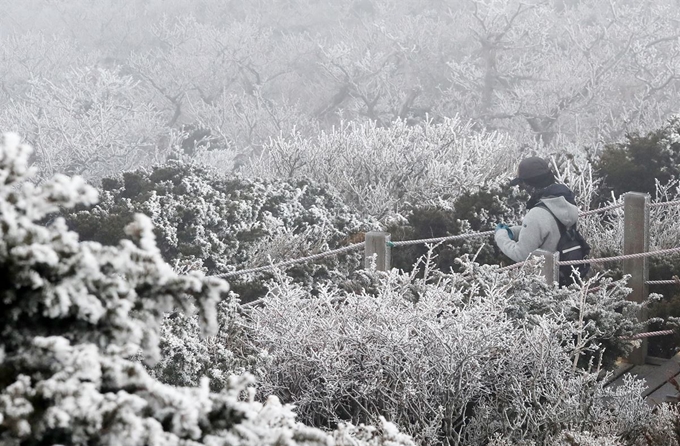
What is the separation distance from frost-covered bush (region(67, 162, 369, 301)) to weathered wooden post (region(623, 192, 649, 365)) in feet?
8.37

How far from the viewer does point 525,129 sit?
83.3 feet

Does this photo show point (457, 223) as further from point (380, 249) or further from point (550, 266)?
point (550, 266)

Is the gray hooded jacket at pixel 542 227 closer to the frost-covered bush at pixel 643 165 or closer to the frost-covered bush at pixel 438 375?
the frost-covered bush at pixel 438 375

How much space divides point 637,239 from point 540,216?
28.0 inches

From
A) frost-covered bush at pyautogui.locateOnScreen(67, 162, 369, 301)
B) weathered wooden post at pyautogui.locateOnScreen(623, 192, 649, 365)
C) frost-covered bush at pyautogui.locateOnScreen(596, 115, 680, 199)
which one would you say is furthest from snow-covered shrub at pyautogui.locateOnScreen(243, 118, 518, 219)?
weathered wooden post at pyautogui.locateOnScreen(623, 192, 649, 365)

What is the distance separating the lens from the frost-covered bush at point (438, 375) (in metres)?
3.83

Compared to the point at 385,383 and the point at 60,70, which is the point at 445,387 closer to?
the point at 385,383

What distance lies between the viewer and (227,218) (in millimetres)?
8578

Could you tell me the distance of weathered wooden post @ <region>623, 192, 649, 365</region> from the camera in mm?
5471

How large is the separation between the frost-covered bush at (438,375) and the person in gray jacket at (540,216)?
116 cm

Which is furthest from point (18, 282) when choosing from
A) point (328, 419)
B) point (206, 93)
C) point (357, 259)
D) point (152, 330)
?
point (206, 93)

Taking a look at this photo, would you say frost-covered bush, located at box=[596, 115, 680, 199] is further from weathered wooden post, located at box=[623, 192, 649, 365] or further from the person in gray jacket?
the person in gray jacket

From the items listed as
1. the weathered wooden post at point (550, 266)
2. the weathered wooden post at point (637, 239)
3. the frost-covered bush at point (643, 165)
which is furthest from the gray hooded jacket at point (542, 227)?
the frost-covered bush at point (643, 165)

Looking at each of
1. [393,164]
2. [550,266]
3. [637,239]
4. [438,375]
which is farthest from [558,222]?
[393,164]
